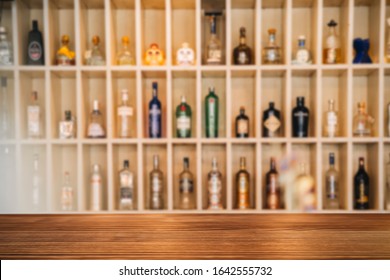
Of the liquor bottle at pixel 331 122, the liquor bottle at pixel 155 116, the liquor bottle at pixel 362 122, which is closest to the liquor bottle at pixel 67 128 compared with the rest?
the liquor bottle at pixel 155 116

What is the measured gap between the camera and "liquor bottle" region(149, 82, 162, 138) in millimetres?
2332

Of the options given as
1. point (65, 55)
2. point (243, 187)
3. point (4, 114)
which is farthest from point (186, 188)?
point (4, 114)

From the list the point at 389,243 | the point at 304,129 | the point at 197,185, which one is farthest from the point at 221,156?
the point at 389,243

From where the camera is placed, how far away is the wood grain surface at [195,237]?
0.66 ft

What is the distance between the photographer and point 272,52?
234 cm

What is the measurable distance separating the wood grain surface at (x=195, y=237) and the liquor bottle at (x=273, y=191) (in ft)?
6.66

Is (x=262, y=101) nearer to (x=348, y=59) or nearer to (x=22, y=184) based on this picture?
(x=348, y=59)

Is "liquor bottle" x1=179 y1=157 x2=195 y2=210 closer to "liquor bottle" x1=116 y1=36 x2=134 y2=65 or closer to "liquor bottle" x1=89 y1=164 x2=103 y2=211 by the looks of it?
"liquor bottle" x1=89 y1=164 x2=103 y2=211

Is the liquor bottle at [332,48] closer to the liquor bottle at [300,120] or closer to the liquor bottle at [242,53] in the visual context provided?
the liquor bottle at [300,120]

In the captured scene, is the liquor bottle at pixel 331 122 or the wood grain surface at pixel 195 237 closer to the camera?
the wood grain surface at pixel 195 237

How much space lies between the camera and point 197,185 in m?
2.37

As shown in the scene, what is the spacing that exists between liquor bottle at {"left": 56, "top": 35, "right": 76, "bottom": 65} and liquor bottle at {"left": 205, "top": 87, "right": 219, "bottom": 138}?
→ 0.77 metres

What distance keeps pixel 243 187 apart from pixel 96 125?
0.87 meters

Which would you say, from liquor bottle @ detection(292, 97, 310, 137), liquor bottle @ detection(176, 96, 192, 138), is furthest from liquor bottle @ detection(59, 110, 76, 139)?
liquor bottle @ detection(292, 97, 310, 137)
